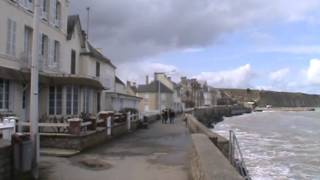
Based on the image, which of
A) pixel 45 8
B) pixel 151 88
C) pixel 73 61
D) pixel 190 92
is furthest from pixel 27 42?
pixel 190 92

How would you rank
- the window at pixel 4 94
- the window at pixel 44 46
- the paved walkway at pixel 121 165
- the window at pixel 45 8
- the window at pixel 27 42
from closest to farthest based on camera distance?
the paved walkway at pixel 121 165
the window at pixel 4 94
the window at pixel 27 42
the window at pixel 45 8
the window at pixel 44 46

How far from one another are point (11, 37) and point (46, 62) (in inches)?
201

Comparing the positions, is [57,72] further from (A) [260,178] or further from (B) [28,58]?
(A) [260,178]

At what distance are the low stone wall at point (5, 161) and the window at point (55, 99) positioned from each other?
50.8 feet

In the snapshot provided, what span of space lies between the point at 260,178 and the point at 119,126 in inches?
347

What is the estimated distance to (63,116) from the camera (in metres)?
28.9

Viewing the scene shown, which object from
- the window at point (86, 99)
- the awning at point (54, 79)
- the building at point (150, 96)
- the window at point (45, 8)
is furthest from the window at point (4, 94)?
the building at point (150, 96)

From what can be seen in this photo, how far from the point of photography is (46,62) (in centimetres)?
3008

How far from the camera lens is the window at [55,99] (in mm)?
29125

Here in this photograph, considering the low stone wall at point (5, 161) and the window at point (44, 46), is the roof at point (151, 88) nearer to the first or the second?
the window at point (44, 46)

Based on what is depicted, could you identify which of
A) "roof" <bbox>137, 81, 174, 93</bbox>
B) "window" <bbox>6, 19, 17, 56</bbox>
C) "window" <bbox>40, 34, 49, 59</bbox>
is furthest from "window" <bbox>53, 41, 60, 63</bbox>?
"roof" <bbox>137, 81, 174, 93</bbox>

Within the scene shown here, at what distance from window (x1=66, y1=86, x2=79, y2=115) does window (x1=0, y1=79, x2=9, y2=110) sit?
4.81m

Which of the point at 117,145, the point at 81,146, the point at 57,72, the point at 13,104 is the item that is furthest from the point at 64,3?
the point at 81,146

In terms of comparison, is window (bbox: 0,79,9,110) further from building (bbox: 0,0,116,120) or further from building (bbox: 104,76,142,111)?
building (bbox: 104,76,142,111)
